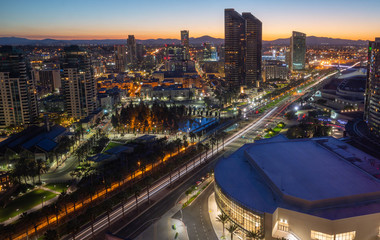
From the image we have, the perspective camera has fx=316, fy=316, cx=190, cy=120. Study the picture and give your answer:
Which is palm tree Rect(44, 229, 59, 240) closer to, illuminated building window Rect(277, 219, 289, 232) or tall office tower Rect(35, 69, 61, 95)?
illuminated building window Rect(277, 219, 289, 232)

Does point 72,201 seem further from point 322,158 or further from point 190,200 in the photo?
point 322,158

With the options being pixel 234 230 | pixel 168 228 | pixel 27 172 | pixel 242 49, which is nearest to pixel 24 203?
pixel 27 172

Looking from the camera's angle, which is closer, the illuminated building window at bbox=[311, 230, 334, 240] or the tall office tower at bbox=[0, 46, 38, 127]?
the illuminated building window at bbox=[311, 230, 334, 240]

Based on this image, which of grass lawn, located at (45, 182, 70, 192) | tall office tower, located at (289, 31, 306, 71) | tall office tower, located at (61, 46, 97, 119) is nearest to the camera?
grass lawn, located at (45, 182, 70, 192)

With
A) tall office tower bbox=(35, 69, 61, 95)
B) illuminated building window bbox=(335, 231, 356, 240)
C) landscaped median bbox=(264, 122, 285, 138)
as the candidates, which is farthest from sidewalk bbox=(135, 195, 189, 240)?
tall office tower bbox=(35, 69, 61, 95)

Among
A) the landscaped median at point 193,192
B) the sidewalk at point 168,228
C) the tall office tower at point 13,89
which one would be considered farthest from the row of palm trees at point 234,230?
the tall office tower at point 13,89
